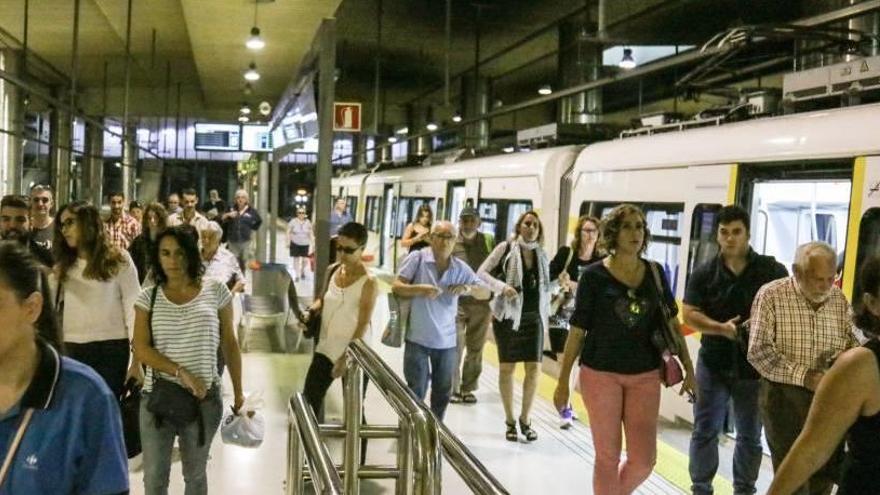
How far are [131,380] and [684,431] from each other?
13.3ft

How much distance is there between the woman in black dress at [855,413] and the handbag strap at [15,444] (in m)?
1.94

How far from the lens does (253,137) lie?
2052 cm

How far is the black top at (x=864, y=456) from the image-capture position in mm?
2596

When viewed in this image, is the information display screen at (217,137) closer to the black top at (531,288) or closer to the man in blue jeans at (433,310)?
the black top at (531,288)

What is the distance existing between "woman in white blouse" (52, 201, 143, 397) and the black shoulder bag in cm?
81

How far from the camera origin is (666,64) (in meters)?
7.48

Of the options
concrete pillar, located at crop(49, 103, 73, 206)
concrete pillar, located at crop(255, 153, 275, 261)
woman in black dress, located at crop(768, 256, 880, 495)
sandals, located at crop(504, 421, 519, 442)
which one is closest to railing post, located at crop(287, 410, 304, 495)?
woman in black dress, located at crop(768, 256, 880, 495)

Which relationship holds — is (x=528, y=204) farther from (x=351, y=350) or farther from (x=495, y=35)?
(x=495, y=35)

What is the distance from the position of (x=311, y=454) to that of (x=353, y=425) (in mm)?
1209

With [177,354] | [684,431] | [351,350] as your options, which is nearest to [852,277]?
[684,431]

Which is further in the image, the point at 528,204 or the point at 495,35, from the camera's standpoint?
the point at 495,35

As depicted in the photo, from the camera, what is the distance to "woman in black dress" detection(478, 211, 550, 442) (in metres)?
6.93

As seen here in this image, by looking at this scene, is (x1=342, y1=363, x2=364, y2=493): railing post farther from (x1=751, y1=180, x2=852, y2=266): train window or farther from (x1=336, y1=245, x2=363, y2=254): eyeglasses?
(x1=751, y1=180, x2=852, y2=266): train window

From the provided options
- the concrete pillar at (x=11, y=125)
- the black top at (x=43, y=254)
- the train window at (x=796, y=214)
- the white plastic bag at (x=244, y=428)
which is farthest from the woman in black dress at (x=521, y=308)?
the concrete pillar at (x=11, y=125)
